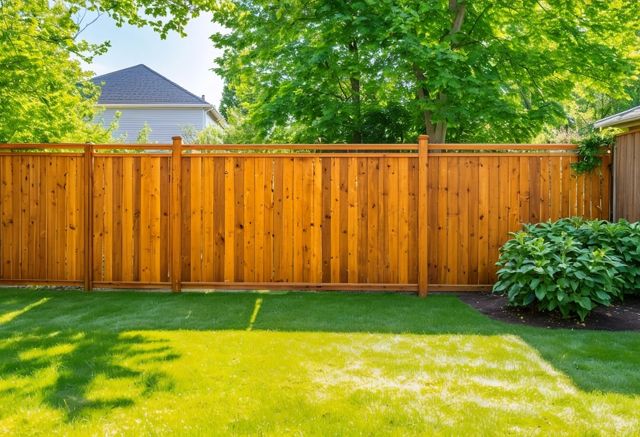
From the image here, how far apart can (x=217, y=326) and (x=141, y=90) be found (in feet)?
62.8

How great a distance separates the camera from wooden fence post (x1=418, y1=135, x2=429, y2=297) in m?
5.85

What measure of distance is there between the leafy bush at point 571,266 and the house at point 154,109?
17.6 meters

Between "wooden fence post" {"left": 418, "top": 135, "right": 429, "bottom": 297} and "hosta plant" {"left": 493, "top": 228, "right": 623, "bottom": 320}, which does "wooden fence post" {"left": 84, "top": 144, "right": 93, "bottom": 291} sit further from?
"hosta plant" {"left": 493, "top": 228, "right": 623, "bottom": 320}

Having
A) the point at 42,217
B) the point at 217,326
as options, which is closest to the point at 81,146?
the point at 42,217

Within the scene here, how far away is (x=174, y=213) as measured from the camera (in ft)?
19.6

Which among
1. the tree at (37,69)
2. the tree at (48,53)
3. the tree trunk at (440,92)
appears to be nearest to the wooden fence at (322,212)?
the tree at (48,53)

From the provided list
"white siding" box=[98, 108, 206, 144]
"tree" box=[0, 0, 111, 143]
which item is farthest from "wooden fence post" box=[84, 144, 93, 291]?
"white siding" box=[98, 108, 206, 144]

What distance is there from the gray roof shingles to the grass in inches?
672

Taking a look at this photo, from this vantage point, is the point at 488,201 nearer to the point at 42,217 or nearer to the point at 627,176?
the point at 627,176

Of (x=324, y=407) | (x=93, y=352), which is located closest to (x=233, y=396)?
(x=324, y=407)

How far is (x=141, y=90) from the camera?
2120 cm

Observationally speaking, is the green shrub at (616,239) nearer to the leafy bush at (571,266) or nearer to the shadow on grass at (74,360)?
the leafy bush at (571,266)

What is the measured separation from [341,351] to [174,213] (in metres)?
3.17

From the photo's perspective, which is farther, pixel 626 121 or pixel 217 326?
pixel 626 121
